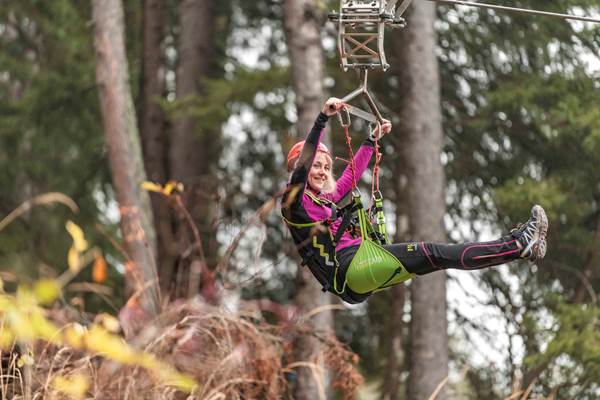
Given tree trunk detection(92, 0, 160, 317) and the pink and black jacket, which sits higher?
tree trunk detection(92, 0, 160, 317)

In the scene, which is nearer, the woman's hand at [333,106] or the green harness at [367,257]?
the woman's hand at [333,106]

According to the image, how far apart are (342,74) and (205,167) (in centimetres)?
240

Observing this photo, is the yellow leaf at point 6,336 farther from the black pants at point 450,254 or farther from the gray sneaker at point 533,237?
the gray sneaker at point 533,237

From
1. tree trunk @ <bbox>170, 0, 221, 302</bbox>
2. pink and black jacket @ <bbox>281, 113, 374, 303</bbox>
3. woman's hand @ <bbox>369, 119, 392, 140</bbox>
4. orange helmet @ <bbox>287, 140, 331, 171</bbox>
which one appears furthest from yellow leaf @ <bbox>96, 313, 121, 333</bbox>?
tree trunk @ <bbox>170, 0, 221, 302</bbox>

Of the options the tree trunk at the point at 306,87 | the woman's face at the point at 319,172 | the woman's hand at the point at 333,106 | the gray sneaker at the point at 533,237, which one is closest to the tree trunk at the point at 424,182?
the tree trunk at the point at 306,87

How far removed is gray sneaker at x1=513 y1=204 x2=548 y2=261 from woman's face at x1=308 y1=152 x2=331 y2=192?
3.03 ft

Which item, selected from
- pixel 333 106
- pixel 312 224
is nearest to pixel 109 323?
pixel 333 106

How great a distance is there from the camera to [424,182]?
34.8 feet

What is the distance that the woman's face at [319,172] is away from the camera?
5402 mm

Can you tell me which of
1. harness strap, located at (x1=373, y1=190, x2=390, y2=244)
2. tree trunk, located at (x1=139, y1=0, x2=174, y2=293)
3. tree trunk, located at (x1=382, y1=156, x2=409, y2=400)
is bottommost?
tree trunk, located at (x1=382, y1=156, x2=409, y2=400)

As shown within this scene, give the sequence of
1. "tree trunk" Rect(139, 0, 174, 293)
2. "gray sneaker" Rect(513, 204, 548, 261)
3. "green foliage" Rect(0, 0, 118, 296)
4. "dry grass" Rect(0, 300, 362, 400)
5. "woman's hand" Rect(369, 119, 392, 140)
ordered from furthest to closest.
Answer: "green foliage" Rect(0, 0, 118, 296)
"tree trunk" Rect(139, 0, 174, 293)
"dry grass" Rect(0, 300, 362, 400)
"woman's hand" Rect(369, 119, 392, 140)
"gray sneaker" Rect(513, 204, 548, 261)

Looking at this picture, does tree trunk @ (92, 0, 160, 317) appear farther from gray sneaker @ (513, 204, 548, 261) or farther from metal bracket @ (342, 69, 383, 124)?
gray sneaker @ (513, 204, 548, 261)

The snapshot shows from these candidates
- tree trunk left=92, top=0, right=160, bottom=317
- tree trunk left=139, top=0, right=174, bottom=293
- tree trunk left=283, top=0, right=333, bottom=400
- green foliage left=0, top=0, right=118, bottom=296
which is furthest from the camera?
green foliage left=0, top=0, right=118, bottom=296

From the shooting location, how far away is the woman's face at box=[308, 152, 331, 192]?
213 inches
